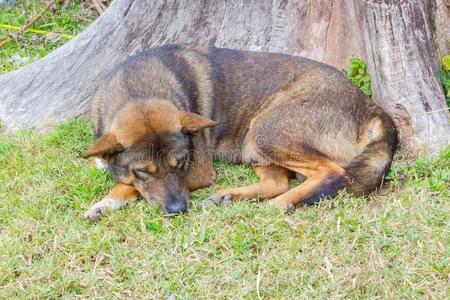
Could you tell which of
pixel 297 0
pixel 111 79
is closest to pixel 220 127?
pixel 111 79

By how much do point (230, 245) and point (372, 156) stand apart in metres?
1.57

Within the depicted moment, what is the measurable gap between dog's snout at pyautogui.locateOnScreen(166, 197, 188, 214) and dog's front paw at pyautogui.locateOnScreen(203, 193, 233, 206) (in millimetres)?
239

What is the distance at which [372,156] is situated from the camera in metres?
5.43

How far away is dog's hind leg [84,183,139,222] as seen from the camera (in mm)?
5184

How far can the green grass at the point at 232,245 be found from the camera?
425 centimetres

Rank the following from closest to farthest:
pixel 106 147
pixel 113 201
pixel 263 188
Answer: pixel 106 147
pixel 113 201
pixel 263 188

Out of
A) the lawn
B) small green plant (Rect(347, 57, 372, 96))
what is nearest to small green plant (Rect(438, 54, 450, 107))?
small green plant (Rect(347, 57, 372, 96))

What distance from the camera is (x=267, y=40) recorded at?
6840 mm

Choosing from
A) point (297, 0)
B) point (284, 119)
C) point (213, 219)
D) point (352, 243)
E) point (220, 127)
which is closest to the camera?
point (352, 243)

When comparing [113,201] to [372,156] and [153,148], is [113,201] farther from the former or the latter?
[372,156]

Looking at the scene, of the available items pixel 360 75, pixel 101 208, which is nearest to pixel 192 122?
pixel 101 208

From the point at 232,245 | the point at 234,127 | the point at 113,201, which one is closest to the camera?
the point at 232,245

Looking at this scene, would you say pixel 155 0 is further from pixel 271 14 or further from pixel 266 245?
pixel 266 245

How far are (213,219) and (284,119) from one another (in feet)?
4.15
